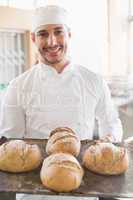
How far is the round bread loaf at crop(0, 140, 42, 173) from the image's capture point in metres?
0.61

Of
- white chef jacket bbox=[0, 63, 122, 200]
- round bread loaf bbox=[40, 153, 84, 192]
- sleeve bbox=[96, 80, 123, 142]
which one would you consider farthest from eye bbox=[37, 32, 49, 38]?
round bread loaf bbox=[40, 153, 84, 192]

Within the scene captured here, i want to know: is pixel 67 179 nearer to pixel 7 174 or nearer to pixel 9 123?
pixel 7 174

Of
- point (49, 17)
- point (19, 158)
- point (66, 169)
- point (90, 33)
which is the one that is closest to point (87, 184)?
point (66, 169)

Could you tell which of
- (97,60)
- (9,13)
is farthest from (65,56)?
(97,60)

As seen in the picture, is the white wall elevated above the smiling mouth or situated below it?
above

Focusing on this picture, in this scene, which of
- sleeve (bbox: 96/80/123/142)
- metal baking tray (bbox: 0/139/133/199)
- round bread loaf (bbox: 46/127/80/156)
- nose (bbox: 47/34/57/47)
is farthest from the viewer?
sleeve (bbox: 96/80/123/142)

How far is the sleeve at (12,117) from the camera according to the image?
104 centimetres

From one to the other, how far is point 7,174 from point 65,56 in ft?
1.83

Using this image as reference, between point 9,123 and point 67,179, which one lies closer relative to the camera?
point 67,179

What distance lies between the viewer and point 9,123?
1048 millimetres

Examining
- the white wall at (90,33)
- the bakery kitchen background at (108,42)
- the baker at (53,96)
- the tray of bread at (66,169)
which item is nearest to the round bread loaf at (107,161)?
the tray of bread at (66,169)

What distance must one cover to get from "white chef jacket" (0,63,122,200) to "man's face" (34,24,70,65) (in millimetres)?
52

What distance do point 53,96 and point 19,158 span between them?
462 mm

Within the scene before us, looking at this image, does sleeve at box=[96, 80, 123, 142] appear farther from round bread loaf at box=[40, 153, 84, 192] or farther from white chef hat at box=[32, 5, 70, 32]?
round bread loaf at box=[40, 153, 84, 192]
